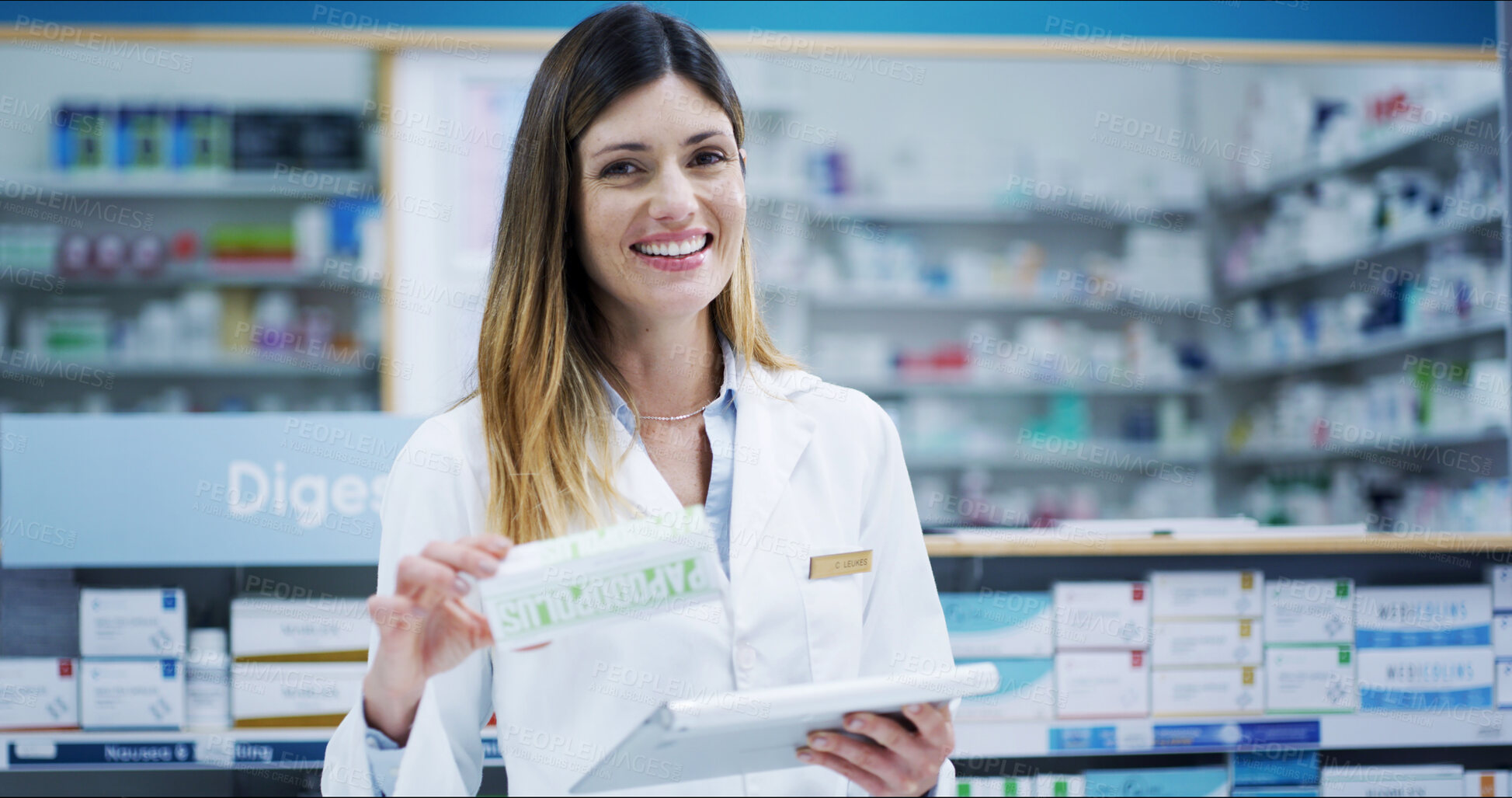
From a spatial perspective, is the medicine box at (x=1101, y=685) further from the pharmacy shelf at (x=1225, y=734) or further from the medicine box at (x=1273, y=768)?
the medicine box at (x=1273, y=768)

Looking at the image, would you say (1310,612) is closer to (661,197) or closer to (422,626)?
(661,197)

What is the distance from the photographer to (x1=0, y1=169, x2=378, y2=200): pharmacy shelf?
17.8 ft

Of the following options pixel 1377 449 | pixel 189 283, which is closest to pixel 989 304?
pixel 1377 449

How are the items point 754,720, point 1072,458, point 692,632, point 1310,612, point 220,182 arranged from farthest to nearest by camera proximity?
point 1072,458 < point 220,182 < point 1310,612 < point 692,632 < point 754,720

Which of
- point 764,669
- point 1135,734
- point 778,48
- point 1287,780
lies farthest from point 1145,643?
point 778,48

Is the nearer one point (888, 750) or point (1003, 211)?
point (888, 750)

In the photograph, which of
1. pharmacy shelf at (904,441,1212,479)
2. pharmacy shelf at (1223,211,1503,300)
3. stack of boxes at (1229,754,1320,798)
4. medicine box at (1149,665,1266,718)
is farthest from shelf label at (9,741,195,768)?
pharmacy shelf at (1223,211,1503,300)

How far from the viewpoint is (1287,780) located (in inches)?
98.9

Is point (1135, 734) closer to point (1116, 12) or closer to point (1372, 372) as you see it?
point (1116, 12)

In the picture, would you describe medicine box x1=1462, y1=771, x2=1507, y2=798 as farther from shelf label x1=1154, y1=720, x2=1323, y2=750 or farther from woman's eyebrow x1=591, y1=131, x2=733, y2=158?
woman's eyebrow x1=591, y1=131, x2=733, y2=158

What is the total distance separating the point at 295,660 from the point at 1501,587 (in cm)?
262

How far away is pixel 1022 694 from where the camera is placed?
247 cm

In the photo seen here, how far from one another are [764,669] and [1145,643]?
4.97ft

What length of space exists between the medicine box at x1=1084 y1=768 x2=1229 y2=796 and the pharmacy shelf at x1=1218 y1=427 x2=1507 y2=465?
10.1 ft
